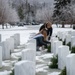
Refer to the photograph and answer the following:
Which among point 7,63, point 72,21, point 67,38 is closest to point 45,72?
point 7,63

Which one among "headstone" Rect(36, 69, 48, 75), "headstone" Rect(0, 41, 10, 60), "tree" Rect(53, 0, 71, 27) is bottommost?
"headstone" Rect(36, 69, 48, 75)

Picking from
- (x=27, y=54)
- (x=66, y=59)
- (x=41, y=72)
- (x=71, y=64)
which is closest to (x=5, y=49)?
(x=27, y=54)

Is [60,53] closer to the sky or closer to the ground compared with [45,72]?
closer to the sky

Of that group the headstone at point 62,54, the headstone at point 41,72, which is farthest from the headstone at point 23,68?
the headstone at point 62,54

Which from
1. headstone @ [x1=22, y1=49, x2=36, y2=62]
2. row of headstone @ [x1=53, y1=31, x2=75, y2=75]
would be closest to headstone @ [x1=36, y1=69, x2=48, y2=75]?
headstone @ [x1=22, y1=49, x2=36, y2=62]

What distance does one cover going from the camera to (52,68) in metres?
8.35

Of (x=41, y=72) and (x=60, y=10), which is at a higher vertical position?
(x=60, y=10)

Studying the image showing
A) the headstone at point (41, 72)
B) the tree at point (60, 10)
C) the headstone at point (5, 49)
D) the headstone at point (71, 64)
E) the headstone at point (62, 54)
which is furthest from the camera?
the tree at point (60, 10)

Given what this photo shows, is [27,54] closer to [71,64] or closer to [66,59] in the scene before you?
→ [66,59]

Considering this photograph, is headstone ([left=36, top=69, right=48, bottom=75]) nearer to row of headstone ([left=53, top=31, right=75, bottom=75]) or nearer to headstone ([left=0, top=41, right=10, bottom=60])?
row of headstone ([left=53, top=31, right=75, bottom=75])

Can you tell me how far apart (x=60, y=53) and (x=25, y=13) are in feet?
354

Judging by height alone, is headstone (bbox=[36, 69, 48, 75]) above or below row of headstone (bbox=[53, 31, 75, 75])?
below

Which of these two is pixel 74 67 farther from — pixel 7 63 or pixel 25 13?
pixel 25 13

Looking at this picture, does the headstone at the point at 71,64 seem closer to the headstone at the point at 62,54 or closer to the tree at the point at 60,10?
the headstone at the point at 62,54
